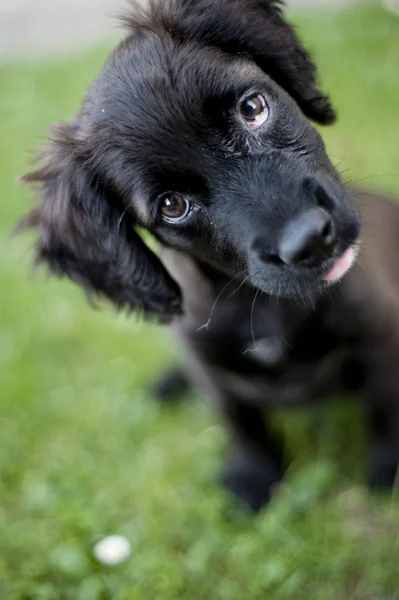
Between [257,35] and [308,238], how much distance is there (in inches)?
29.8

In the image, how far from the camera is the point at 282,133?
185 cm

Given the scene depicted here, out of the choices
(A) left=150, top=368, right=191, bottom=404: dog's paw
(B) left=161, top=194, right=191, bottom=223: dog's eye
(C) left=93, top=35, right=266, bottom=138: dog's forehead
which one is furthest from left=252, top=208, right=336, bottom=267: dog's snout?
(A) left=150, top=368, right=191, bottom=404: dog's paw

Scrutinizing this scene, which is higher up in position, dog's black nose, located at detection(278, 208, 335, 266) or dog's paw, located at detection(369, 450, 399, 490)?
dog's black nose, located at detection(278, 208, 335, 266)

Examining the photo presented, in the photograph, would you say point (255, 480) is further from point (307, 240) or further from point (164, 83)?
point (164, 83)

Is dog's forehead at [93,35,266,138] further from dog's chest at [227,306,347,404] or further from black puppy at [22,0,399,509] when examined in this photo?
dog's chest at [227,306,347,404]

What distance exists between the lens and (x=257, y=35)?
6.56 feet

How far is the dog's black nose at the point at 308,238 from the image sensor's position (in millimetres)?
1633

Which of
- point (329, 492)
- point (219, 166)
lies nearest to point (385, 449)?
point (329, 492)

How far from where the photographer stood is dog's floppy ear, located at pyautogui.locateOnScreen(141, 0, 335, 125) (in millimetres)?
1955

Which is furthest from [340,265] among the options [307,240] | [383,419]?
[383,419]

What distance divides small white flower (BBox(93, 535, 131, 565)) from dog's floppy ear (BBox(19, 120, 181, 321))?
3.07ft

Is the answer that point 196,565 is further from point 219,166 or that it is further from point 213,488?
point 219,166

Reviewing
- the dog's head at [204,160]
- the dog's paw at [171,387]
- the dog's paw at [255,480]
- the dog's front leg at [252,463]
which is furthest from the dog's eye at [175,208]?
the dog's paw at [171,387]

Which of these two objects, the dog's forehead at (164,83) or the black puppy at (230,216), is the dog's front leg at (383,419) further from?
the dog's forehead at (164,83)
